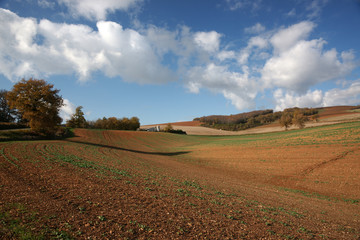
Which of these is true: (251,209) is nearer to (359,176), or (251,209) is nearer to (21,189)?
(21,189)

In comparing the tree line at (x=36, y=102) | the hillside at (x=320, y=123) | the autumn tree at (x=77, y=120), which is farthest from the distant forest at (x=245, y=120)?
the tree line at (x=36, y=102)

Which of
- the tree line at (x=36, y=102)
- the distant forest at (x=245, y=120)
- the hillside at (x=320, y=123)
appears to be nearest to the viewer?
the tree line at (x=36, y=102)

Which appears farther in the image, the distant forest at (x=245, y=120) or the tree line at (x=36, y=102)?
the distant forest at (x=245, y=120)

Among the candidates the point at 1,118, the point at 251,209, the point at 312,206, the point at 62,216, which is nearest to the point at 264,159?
the point at 312,206

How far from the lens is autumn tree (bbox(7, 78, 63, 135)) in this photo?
32.5 m

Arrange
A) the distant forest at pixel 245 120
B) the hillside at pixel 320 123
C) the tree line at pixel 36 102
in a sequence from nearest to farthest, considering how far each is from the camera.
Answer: the tree line at pixel 36 102 → the hillside at pixel 320 123 → the distant forest at pixel 245 120

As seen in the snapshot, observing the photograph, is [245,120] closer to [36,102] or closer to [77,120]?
[77,120]

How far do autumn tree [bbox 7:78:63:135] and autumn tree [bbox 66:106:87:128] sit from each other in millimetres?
50232

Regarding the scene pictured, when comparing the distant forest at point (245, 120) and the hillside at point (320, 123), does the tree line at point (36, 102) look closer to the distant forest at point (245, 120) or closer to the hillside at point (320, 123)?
the hillside at point (320, 123)

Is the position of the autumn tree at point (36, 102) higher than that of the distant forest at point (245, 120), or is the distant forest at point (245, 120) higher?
the autumn tree at point (36, 102)

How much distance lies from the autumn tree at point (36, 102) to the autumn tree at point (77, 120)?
50.2 metres

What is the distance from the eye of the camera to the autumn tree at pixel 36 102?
107 feet

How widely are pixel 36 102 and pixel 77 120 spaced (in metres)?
52.5

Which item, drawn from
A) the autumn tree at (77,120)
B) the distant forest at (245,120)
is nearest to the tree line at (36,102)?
the autumn tree at (77,120)
